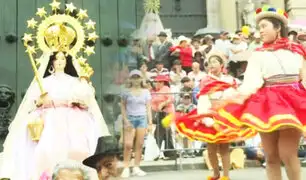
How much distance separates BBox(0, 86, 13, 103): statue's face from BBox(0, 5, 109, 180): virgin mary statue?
298mm

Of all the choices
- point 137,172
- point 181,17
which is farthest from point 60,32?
point 181,17

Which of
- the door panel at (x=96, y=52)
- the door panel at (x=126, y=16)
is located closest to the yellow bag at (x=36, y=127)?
the door panel at (x=96, y=52)

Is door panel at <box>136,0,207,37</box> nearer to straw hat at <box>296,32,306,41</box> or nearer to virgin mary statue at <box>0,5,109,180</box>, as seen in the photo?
straw hat at <box>296,32,306,41</box>

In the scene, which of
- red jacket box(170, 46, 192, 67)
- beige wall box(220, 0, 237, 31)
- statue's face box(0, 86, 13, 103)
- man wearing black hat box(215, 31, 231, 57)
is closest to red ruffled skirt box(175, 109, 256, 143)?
statue's face box(0, 86, 13, 103)

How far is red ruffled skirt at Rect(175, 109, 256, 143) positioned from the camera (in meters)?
8.06

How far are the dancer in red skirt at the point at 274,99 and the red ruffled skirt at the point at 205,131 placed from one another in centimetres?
146

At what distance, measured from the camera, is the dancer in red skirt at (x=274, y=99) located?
6105 mm

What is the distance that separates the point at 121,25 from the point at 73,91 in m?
1.05

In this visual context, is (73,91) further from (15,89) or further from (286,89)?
(286,89)

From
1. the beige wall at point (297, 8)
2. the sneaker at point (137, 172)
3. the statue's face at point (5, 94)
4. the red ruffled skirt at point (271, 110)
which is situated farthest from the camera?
the beige wall at point (297, 8)

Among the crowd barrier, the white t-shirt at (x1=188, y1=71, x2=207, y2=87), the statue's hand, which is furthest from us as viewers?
the white t-shirt at (x1=188, y1=71, x2=207, y2=87)

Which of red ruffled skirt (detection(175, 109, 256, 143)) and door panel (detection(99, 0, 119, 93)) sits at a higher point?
door panel (detection(99, 0, 119, 93))

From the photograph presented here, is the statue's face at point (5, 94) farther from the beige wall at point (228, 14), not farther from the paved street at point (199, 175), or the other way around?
the beige wall at point (228, 14)

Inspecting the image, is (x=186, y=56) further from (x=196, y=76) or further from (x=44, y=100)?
(x=44, y=100)
